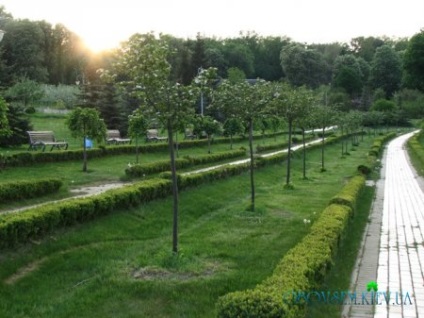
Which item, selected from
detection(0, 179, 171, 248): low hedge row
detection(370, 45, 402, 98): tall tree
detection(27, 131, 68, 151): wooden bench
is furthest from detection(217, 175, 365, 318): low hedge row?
detection(370, 45, 402, 98): tall tree

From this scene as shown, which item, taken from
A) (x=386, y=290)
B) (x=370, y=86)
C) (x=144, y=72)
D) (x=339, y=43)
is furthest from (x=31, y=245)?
(x=339, y=43)

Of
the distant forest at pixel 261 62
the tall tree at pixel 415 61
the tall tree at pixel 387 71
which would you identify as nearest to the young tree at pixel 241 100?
the distant forest at pixel 261 62

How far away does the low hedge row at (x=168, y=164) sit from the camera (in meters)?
18.0

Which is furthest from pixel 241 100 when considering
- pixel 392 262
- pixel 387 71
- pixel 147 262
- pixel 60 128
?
pixel 387 71

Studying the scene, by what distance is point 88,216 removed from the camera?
10828 millimetres

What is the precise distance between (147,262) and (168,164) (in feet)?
37.8

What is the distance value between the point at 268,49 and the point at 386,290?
12055 cm

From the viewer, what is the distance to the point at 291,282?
5988 millimetres

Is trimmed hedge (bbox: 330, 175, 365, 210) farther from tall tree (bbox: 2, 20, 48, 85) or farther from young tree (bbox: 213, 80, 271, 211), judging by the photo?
tall tree (bbox: 2, 20, 48, 85)

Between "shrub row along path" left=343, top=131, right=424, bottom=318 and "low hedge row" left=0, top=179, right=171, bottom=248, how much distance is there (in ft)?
18.1

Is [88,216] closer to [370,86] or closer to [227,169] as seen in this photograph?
[227,169]

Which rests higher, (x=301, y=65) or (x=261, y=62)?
(x=261, y=62)

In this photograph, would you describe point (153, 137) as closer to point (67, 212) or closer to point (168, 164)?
point (168, 164)

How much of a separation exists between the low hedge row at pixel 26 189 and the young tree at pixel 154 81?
4756 millimetres
